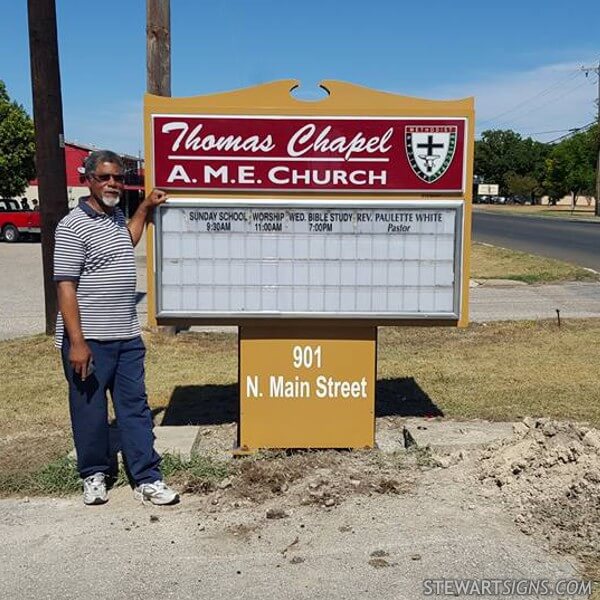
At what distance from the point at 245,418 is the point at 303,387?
17.8 inches

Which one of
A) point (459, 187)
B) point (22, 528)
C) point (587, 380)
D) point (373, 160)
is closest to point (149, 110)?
point (373, 160)

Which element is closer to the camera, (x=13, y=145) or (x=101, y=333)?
(x=101, y=333)

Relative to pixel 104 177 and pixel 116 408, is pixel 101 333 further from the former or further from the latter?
pixel 104 177

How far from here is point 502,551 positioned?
3.75m

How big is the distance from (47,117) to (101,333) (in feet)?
18.3

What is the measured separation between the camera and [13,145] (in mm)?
35844

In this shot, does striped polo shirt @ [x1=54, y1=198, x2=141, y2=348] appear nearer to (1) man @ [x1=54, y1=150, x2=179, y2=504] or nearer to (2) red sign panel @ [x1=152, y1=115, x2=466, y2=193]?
(1) man @ [x1=54, y1=150, x2=179, y2=504]

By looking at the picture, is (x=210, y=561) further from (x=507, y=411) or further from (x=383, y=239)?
(x=507, y=411)

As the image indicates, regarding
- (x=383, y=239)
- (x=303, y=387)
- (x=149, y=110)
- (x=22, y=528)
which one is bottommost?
(x=22, y=528)

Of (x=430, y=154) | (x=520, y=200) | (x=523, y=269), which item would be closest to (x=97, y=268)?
(x=430, y=154)

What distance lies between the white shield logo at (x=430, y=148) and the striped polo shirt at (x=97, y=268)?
192cm

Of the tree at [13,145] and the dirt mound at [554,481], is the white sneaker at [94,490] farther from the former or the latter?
the tree at [13,145]

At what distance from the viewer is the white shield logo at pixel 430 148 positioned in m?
4.92

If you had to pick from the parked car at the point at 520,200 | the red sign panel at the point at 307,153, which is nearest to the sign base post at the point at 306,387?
the red sign panel at the point at 307,153
